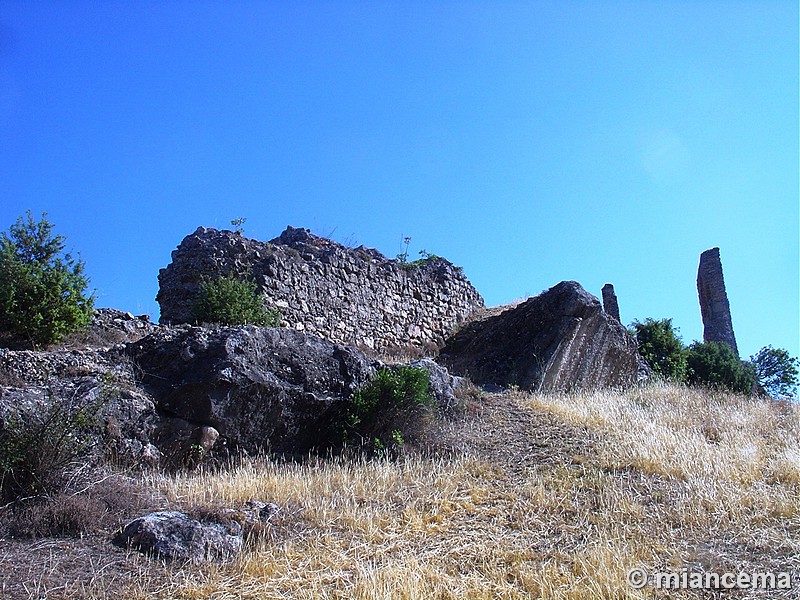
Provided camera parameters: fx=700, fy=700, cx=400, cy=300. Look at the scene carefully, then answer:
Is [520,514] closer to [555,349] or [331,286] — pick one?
[555,349]

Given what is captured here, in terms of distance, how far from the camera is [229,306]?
506 inches

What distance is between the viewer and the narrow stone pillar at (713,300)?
26.6 meters

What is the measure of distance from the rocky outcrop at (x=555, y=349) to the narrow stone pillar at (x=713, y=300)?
1083cm

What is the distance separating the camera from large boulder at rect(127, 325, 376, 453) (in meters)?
9.19

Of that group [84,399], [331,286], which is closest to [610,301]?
[331,286]

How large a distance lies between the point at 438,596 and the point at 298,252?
11.8 meters

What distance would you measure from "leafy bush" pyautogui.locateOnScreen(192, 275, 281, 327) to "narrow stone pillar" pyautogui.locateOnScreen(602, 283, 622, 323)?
53.1 ft

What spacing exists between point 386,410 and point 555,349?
6158 mm

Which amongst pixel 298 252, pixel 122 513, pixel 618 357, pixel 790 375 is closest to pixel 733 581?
pixel 122 513

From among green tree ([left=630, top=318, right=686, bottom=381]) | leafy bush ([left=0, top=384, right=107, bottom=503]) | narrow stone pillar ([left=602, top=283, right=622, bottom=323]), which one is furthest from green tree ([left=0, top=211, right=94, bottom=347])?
narrow stone pillar ([left=602, top=283, right=622, bottom=323])

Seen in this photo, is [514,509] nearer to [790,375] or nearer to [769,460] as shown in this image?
[769,460]

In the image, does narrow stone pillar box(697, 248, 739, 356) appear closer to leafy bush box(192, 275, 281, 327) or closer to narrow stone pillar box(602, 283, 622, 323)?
narrow stone pillar box(602, 283, 622, 323)

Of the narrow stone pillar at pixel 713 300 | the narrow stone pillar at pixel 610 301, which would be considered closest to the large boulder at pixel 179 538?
the narrow stone pillar at pixel 610 301

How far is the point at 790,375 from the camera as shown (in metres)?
23.4
